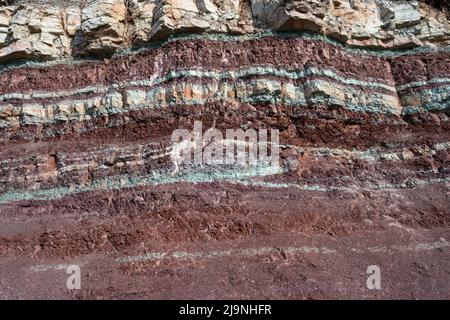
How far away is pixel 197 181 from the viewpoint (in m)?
11.4

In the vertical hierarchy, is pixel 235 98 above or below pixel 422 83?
below

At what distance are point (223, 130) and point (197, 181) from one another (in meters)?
1.90

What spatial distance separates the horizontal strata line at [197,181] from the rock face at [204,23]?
516 cm

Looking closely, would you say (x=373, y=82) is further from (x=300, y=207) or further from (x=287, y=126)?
(x=300, y=207)

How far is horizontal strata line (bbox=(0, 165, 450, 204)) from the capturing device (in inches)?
452

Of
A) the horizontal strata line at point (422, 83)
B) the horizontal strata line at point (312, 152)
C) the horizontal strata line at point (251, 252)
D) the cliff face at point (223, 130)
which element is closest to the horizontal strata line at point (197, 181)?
the cliff face at point (223, 130)

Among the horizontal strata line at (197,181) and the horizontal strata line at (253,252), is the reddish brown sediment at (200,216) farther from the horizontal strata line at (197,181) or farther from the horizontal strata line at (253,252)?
the horizontal strata line at (253,252)

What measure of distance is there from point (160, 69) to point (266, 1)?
4298mm

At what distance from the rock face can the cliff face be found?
5 centimetres

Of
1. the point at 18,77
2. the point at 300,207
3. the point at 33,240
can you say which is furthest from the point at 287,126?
the point at 18,77

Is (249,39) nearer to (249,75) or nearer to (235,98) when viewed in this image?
(249,75)

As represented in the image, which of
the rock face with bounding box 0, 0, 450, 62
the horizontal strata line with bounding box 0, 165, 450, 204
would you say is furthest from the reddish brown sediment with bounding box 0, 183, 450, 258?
the rock face with bounding box 0, 0, 450, 62

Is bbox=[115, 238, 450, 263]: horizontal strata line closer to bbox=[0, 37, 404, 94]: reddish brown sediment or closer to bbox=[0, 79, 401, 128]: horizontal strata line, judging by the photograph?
bbox=[0, 79, 401, 128]: horizontal strata line

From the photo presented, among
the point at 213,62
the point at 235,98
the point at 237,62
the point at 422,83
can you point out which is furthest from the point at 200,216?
the point at 422,83
